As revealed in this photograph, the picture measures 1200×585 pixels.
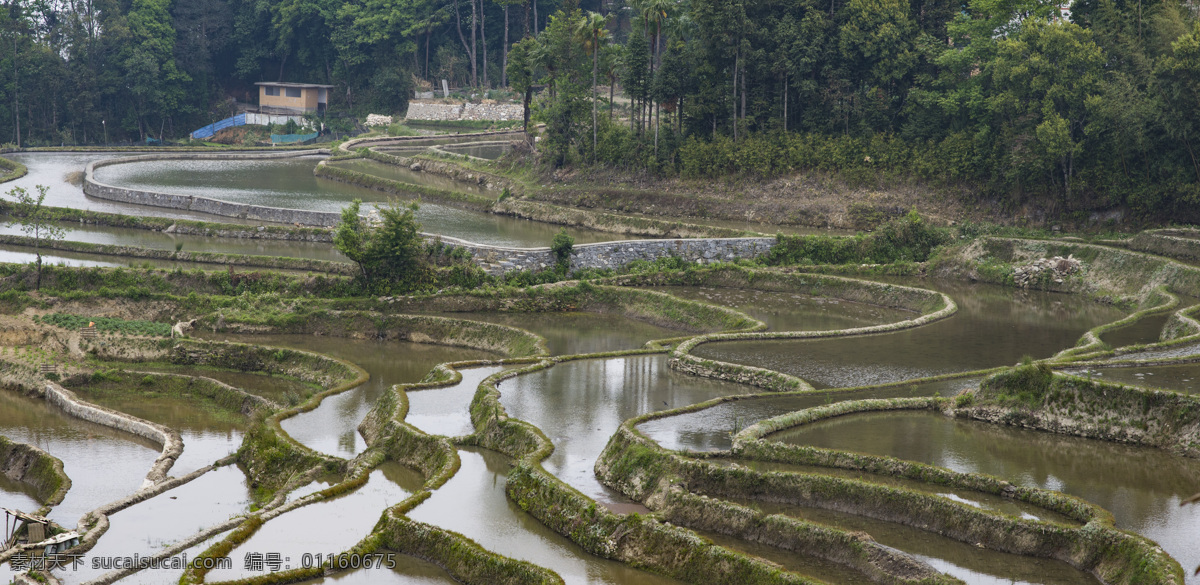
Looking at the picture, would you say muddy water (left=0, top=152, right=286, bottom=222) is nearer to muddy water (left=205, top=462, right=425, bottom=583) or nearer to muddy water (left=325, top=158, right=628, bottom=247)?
muddy water (left=325, top=158, right=628, bottom=247)

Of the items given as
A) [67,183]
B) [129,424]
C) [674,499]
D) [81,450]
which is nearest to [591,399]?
[674,499]

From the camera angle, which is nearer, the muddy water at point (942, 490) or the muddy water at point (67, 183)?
the muddy water at point (942, 490)

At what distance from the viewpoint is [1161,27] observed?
155 ft

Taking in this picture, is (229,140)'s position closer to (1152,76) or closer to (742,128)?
(742,128)

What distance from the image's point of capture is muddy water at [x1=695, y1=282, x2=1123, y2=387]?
3059cm

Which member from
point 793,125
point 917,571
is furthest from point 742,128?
point 917,571

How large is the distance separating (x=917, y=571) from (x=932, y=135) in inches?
1712

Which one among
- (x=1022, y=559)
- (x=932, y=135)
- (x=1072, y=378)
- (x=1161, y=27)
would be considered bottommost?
(x=1022, y=559)

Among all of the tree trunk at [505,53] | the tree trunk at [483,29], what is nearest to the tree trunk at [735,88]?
the tree trunk at [505,53]

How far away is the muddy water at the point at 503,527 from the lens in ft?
60.2

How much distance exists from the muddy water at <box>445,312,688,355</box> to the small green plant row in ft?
33.3

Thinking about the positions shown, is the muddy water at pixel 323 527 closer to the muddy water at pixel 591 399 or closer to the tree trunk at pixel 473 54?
the muddy water at pixel 591 399

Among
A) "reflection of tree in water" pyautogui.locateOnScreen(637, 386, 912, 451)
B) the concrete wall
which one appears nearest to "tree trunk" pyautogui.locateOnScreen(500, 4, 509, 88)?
the concrete wall

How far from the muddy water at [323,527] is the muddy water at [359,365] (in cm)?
342
